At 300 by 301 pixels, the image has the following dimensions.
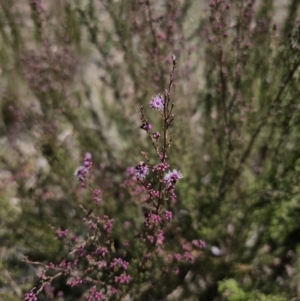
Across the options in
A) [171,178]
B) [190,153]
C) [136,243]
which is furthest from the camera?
[190,153]

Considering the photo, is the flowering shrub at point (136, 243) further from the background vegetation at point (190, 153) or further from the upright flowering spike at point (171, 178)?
the background vegetation at point (190, 153)

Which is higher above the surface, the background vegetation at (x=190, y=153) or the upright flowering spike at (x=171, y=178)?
the background vegetation at (x=190, y=153)

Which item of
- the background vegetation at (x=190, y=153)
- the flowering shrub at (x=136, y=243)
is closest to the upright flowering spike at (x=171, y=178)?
the flowering shrub at (x=136, y=243)

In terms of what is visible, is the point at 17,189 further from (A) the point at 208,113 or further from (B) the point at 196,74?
(B) the point at 196,74

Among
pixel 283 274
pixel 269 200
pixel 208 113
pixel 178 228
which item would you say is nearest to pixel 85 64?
pixel 208 113

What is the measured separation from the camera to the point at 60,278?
11.0 feet

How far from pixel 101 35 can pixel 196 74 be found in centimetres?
126

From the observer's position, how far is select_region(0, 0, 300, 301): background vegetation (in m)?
2.93

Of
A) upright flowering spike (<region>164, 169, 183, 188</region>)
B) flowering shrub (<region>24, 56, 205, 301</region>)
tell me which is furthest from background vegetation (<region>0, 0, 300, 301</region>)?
upright flowering spike (<region>164, 169, 183, 188</region>)

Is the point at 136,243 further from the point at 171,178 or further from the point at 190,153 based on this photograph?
the point at 190,153

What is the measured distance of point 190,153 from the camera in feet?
11.9

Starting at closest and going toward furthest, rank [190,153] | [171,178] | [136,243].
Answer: [171,178], [136,243], [190,153]

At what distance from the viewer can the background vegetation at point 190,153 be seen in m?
2.93

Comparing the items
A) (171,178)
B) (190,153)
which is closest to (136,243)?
(171,178)
